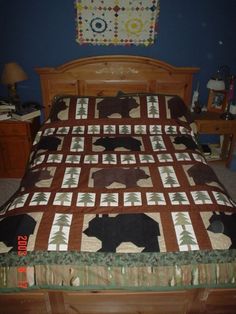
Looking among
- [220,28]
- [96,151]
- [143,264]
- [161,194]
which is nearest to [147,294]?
[143,264]

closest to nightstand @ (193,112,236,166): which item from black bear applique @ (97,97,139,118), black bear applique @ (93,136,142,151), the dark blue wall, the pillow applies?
the pillow

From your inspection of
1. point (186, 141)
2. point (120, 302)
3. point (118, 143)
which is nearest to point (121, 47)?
point (118, 143)

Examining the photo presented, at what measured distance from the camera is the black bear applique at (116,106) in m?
2.95

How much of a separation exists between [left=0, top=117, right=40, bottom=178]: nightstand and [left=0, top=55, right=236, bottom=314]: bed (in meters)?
0.64

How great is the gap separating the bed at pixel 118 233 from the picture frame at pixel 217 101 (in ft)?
3.68

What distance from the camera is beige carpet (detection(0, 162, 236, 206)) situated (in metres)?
3.14

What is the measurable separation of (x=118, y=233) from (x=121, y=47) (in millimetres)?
2344

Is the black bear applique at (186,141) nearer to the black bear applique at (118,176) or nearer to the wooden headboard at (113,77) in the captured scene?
the black bear applique at (118,176)

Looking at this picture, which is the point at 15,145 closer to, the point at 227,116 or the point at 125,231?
the point at 125,231

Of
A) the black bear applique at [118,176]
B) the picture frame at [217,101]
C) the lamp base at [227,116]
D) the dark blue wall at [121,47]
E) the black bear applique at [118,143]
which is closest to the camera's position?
the black bear applique at [118,176]

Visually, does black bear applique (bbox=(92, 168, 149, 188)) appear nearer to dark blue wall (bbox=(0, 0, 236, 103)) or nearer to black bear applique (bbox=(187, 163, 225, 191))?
black bear applique (bbox=(187, 163, 225, 191))

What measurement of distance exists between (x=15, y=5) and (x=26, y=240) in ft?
8.59

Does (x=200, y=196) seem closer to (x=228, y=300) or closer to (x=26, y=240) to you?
(x=228, y=300)

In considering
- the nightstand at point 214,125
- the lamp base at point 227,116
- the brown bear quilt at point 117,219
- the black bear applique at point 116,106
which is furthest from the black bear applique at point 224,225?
the lamp base at point 227,116
